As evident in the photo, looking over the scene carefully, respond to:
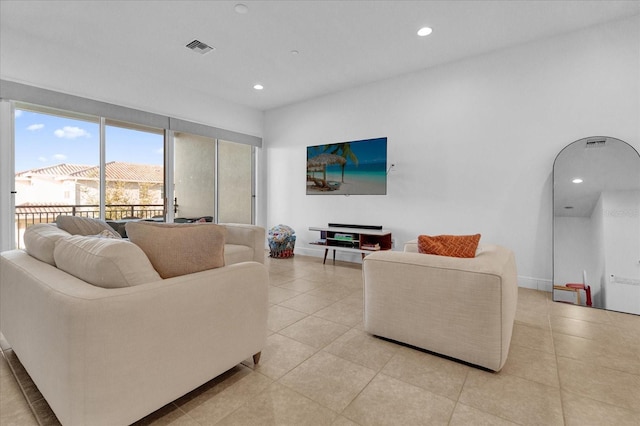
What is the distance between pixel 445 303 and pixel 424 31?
8.92 ft

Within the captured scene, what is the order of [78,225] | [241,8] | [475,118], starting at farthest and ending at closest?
[475,118] < [241,8] < [78,225]

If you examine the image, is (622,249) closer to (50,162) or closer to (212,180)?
(212,180)

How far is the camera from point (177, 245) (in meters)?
1.44

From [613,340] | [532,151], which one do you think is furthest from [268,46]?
[613,340]

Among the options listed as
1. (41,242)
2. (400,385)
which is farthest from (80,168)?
(400,385)

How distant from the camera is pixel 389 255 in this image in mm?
2031

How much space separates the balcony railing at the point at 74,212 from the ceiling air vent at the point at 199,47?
222 centimetres

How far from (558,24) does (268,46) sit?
9.59 ft

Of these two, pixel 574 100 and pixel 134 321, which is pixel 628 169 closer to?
pixel 574 100

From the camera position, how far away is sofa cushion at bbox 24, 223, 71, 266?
5.00 feet

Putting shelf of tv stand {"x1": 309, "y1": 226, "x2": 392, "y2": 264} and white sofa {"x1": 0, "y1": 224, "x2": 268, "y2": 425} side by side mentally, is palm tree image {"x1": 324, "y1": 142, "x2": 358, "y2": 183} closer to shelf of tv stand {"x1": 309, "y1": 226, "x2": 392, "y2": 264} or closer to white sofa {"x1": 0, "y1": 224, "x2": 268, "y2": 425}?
shelf of tv stand {"x1": 309, "y1": 226, "x2": 392, "y2": 264}

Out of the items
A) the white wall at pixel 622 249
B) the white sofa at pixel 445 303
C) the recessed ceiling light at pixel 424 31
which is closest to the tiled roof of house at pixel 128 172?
the white sofa at pixel 445 303

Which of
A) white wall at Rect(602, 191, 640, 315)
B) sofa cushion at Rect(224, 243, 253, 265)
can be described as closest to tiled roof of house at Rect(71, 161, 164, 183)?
sofa cushion at Rect(224, 243, 253, 265)

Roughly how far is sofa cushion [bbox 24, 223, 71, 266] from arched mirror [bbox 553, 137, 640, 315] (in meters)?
3.94
